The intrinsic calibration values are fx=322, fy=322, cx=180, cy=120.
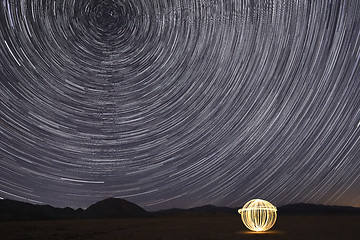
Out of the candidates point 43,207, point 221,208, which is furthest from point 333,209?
point 43,207

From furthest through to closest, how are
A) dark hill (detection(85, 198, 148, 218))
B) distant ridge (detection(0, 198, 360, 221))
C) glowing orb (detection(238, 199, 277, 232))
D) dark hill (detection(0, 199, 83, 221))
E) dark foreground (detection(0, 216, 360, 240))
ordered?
dark hill (detection(85, 198, 148, 218)), distant ridge (detection(0, 198, 360, 221)), dark hill (detection(0, 199, 83, 221)), glowing orb (detection(238, 199, 277, 232)), dark foreground (detection(0, 216, 360, 240))

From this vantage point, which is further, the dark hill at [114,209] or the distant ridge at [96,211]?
the dark hill at [114,209]

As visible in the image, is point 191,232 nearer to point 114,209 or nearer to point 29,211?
point 29,211

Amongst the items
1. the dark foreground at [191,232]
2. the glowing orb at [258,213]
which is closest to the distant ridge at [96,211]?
the dark foreground at [191,232]

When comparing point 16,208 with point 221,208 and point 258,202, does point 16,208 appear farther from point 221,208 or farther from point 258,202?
point 221,208

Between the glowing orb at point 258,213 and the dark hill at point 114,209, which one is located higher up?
the dark hill at point 114,209

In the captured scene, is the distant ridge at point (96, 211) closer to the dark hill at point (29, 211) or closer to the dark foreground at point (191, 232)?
the dark hill at point (29, 211)

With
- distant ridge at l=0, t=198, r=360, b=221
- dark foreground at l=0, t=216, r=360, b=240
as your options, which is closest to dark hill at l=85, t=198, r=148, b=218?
distant ridge at l=0, t=198, r=360, b=221

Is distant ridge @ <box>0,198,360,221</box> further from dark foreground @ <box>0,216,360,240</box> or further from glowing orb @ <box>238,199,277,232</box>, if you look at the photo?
glowing orb @ <box>238,199,277,232</box>

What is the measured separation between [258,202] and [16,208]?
2844 inches

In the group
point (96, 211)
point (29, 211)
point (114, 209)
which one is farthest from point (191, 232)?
point (114, 209)

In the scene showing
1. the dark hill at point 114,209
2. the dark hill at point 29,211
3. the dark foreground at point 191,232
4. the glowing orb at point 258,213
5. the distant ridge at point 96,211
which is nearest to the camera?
the dark foreground at point 191,232

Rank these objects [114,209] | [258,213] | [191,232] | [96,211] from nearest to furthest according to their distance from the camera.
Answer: [258,213]
[191,232]
[96,211]
[114,209]

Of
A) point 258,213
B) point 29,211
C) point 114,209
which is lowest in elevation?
point 258,213
